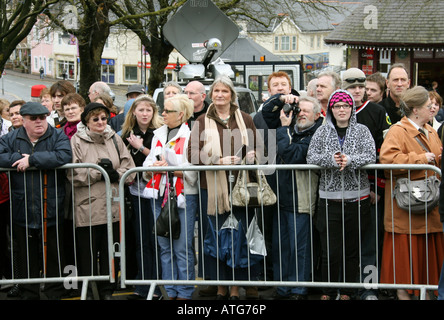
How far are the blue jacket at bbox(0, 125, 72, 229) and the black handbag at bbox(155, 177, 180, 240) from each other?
100cm

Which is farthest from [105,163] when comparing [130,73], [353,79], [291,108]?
[130,73]

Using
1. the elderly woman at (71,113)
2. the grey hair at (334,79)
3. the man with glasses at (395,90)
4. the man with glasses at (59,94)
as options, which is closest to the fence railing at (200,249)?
the elderly woman at (71,113)

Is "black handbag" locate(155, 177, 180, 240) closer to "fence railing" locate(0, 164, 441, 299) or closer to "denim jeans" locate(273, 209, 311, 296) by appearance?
"fence railing" locate(0, 164, 441, 299)

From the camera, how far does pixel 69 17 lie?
68.1ft

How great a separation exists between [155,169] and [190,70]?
412 cm

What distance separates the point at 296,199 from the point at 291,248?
498 mm

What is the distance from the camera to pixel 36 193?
598 cm

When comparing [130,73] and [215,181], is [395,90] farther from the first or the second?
[130,73]

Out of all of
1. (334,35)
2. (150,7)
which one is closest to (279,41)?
(334,35)

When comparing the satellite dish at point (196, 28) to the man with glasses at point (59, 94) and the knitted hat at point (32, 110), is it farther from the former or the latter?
the knitted hat at point (32, 110)

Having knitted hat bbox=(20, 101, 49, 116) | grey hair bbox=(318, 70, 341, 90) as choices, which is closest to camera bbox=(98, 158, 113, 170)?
knitted hat bbox=(20, 101, 49, 116)

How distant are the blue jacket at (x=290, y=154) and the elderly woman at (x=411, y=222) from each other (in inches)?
28.3

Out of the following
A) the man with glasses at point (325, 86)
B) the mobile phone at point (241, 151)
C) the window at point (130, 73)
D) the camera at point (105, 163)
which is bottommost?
the camera at point (105, 163)

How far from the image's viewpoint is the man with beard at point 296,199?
593 centimetres
